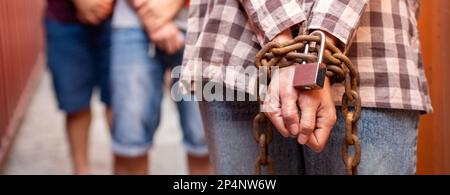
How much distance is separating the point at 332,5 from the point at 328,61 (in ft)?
0.40

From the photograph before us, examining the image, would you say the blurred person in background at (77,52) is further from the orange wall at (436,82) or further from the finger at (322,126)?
the finger at (322,126)

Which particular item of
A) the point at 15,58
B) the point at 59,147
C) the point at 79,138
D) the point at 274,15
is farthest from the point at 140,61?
the point at 15,58

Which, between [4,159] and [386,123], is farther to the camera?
[4,159]

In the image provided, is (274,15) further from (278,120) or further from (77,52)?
(77,52)

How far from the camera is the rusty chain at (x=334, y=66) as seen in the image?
1.17 metres

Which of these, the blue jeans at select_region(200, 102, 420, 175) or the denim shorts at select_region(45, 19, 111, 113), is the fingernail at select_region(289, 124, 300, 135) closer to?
the blue jeans at select_region(200, 102, 420, 175)

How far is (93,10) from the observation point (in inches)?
108

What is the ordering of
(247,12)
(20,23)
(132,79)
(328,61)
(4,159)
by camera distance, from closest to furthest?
(328,61) → (247,12) → (132,79) → (4,159) → (20,23)

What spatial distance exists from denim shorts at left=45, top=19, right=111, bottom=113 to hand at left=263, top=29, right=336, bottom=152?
1791 mm

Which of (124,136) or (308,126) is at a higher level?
(308,126)

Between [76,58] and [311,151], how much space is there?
1841 mm

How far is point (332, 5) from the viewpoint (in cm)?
123
